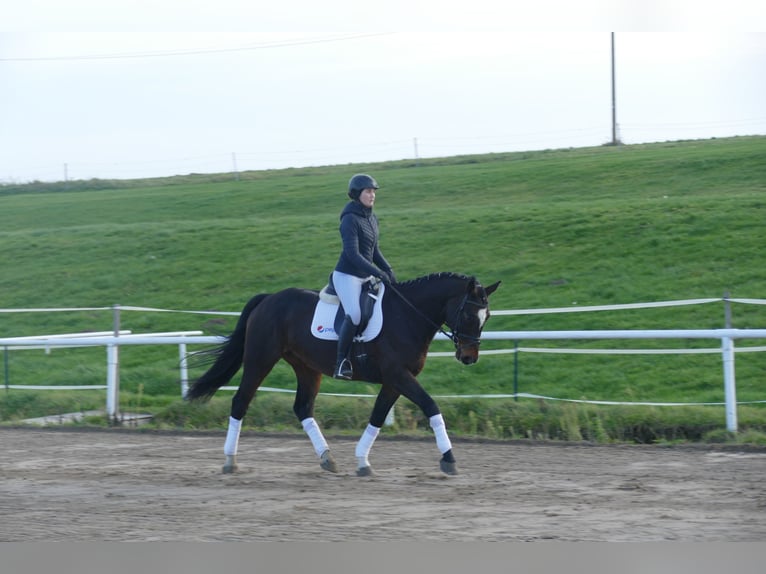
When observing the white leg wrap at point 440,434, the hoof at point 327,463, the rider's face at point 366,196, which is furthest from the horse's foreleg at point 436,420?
the rider's face at point 366,196

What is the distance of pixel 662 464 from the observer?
29.2 ft

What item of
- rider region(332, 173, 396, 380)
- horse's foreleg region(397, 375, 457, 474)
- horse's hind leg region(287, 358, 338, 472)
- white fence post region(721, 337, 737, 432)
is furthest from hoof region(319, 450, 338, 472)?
white fence post region(721, 337, 737, 432)

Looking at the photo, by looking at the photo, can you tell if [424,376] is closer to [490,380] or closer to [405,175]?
[490,380]

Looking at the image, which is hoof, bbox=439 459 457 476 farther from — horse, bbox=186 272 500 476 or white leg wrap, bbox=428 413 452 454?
white leg wrap, bbox=428 413 452 454

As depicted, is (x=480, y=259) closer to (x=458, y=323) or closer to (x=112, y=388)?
(x=112, y=388)

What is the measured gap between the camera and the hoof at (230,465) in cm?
891

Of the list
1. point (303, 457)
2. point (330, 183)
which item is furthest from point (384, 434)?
point (330, 183)

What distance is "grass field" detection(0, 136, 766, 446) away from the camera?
15.1m

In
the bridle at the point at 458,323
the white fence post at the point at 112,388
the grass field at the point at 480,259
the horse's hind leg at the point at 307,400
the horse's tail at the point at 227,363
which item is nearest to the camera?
the bridle at the point at 458,323

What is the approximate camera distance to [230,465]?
352 inches

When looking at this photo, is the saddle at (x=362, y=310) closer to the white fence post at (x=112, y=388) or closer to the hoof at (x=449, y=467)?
the hoof at (x=449, y=467)

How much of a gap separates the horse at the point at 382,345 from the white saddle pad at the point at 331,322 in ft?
0.15

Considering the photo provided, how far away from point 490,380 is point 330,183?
95.2 feet

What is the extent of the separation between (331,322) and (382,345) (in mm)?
554
